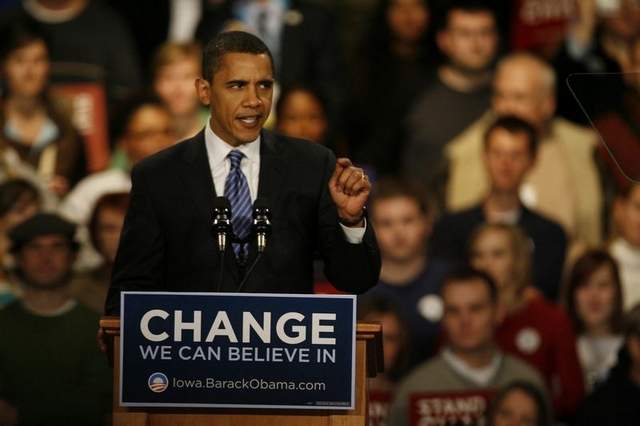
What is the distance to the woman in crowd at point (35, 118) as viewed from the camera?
27.9ft

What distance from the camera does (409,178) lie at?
864cm

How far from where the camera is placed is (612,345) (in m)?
7.73

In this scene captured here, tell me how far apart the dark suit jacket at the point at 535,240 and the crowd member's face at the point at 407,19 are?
1.37m

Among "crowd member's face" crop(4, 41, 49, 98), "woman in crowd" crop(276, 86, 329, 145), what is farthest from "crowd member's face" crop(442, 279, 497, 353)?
"crowd member's face" crop(4, 41, 49, 98)

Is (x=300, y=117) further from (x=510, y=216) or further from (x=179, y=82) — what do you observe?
(x=510, y=216)

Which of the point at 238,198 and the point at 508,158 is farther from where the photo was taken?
the point at 508,158

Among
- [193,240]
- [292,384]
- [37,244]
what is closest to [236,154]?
[193,240]

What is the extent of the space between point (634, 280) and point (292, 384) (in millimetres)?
→ 4215

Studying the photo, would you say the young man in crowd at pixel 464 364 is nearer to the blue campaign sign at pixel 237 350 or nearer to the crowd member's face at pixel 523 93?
the crowd member's face at pixel 523 93

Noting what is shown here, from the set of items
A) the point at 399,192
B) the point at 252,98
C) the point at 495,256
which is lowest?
the point at 252,98

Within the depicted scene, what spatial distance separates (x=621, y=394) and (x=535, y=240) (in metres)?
1.15

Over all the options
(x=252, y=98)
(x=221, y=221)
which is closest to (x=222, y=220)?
(x=221, y=221)

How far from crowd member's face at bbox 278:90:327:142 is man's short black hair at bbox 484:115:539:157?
0.90 meters

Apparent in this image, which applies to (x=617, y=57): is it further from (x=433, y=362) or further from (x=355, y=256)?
(x=355, y=256)
